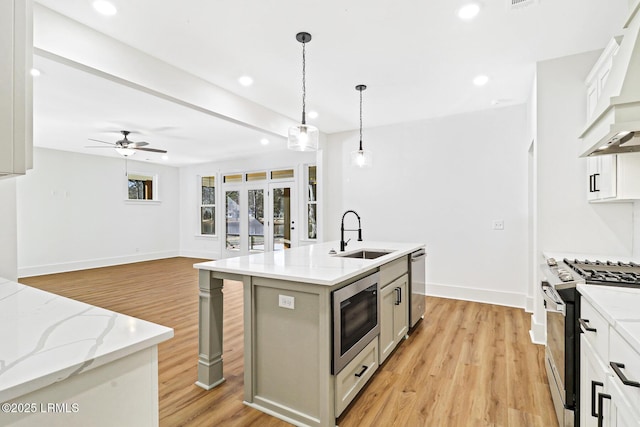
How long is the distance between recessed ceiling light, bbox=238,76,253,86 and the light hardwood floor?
278 cm

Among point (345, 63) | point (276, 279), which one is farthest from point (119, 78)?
point (276, 279)

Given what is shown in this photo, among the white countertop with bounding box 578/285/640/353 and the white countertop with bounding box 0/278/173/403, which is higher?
the white countertop with bounding box 0/278/173/403

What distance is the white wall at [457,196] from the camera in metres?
4.39

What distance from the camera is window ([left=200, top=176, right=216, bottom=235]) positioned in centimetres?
895

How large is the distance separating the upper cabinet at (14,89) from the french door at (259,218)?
6.55 m

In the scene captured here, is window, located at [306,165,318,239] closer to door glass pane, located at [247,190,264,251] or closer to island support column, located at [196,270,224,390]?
door glass pane, located at [247,190,264,251]

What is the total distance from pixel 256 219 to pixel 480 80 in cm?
588

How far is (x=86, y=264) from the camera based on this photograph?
7340mm

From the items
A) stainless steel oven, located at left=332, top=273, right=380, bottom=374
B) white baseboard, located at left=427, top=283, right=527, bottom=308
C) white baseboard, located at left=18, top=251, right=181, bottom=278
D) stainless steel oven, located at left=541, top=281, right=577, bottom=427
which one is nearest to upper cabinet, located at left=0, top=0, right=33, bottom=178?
stainless steel oven, located at left=332, top=273, right=380, bottom=374

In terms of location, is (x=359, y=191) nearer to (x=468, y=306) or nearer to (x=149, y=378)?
(x=468, y=306)

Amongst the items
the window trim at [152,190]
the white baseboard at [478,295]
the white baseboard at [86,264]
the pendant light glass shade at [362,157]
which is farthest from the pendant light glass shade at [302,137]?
the window trim at [152,190]

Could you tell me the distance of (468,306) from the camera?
4.43 metres

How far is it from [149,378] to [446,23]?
3.00 meters

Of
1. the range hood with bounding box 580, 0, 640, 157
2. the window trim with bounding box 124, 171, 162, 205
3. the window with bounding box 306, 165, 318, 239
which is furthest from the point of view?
the window trim with bounding box 124, 171, 162, 205
